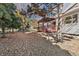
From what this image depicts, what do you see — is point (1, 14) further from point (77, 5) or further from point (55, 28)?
point (77, 5)

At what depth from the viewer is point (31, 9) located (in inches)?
124

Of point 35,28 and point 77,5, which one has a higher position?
point 77,5

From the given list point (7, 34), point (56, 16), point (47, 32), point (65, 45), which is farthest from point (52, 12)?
point (7, 34)

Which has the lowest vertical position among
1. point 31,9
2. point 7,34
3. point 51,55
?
point 51,55

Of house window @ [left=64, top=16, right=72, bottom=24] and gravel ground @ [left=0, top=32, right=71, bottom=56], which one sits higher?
house window @ [left=64, top=16, right=72, bottom=24]

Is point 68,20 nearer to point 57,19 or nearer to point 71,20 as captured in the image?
point 71,20

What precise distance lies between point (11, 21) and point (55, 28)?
29.1 inches

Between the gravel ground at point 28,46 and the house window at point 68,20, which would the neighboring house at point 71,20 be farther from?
the gravel ground at point 28,46

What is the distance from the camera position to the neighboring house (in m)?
3.08

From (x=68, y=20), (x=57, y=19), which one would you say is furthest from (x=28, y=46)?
(x=68, y=20)

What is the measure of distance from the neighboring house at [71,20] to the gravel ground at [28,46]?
1.09 feet

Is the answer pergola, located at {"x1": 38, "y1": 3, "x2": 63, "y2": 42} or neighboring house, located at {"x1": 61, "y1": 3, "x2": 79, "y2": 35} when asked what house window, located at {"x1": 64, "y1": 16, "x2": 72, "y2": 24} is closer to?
neighboring house, located at {"x1": 61, "y1": 3, "x2": 79, "y2": 35}

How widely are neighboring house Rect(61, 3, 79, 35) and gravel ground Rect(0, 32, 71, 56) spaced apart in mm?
331

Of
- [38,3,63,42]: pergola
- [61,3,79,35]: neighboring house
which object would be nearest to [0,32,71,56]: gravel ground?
[38,3,63,42]: pergola
